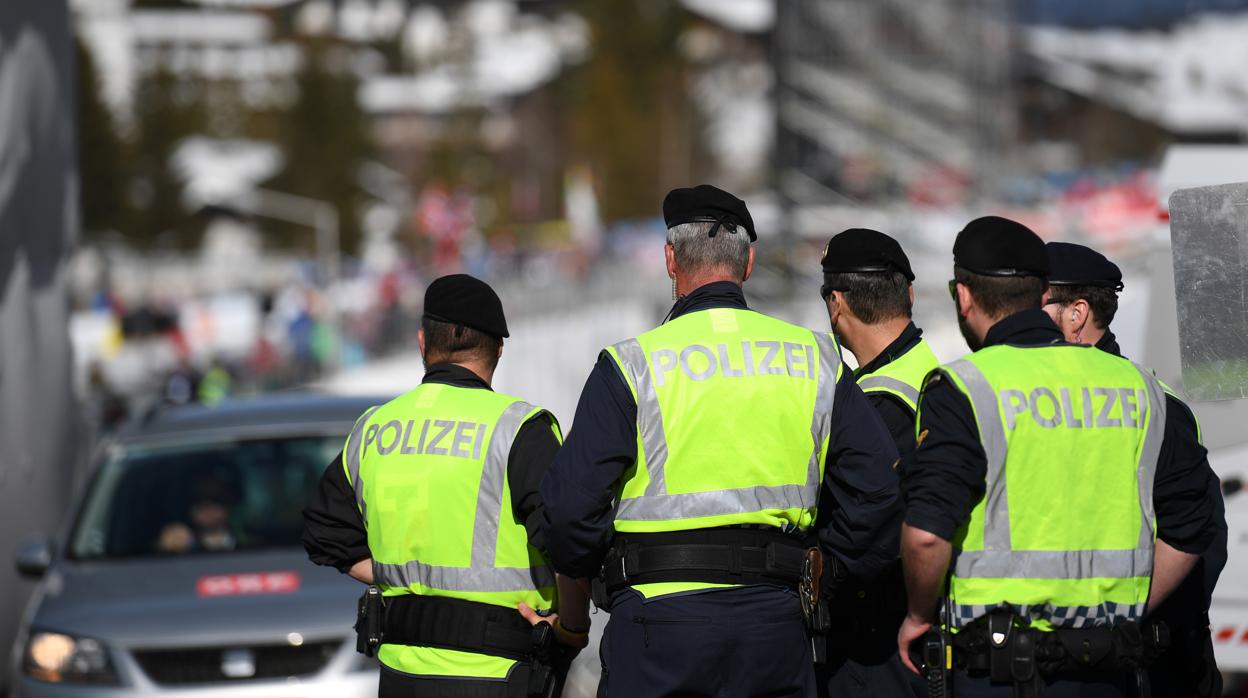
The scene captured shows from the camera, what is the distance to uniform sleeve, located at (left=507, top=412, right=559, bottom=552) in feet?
14.0

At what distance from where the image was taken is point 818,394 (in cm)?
414

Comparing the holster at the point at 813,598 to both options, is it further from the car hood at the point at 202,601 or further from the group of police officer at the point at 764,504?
the car hood at the point at 202,601

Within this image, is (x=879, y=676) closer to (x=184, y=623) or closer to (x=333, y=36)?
(x=184, y=623)

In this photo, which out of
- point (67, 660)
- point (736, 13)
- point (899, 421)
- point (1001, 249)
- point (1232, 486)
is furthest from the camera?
point (736, 13)

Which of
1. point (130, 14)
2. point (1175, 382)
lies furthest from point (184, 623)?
point (130, 14)

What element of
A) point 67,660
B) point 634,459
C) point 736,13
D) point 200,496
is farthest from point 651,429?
point 736,13

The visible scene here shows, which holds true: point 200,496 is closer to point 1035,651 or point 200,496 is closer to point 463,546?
point 463,546

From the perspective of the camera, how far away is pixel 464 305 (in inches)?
176

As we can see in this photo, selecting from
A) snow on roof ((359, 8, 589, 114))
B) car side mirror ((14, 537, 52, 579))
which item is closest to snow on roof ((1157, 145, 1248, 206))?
car side mirror ((14, 537, 52, 579))

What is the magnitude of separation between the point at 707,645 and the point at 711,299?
0.84 meters

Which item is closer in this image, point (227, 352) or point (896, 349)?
point (896, 349)

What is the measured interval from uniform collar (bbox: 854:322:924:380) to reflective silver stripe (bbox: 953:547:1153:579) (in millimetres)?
744

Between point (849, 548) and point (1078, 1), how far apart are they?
34.7 metres

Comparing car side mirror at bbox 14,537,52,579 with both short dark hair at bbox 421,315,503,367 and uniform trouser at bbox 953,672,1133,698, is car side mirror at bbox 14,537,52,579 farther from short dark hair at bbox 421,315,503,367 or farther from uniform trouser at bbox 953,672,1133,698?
uniform trouser at bbox 953,672,1133,698
